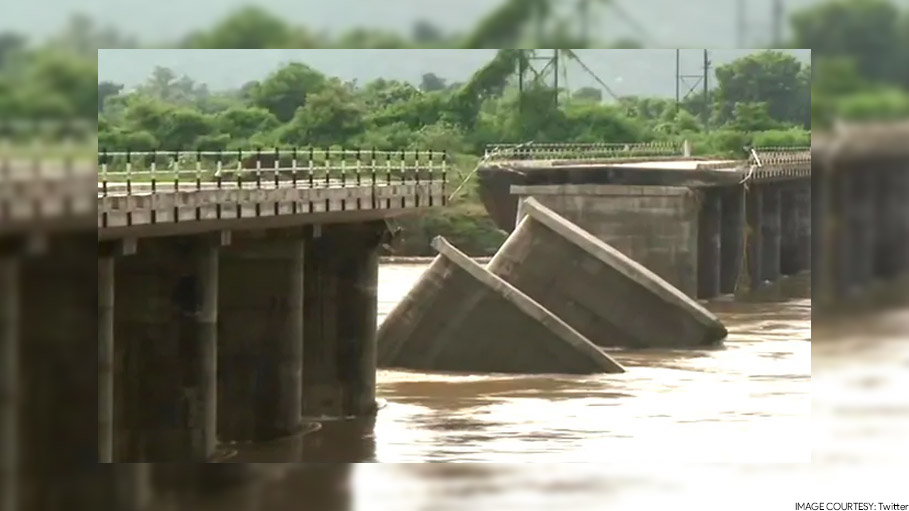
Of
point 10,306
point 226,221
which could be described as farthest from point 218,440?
point 10,306

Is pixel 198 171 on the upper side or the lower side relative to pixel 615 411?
upper

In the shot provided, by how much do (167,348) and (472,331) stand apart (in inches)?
384

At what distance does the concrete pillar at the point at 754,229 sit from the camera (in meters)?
45.2

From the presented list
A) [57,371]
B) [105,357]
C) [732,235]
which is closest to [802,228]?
[732,235]

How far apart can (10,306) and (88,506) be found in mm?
2157

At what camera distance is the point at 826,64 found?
14250mm

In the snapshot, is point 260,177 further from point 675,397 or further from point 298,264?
point 675,397

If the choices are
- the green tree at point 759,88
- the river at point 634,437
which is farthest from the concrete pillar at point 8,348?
the green tree at point 759,88

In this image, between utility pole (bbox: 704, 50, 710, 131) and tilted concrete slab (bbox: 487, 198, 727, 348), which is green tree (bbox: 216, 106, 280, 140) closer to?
utility pole (bbox: 704, 50, 710, 131)

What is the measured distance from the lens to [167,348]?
68.3 ft

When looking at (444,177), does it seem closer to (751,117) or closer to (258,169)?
(751,117)

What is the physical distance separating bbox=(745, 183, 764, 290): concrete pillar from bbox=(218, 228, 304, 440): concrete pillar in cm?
2251

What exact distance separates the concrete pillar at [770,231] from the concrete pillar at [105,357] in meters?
27.3

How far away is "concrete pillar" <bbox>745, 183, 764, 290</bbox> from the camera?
45219 millimetres
